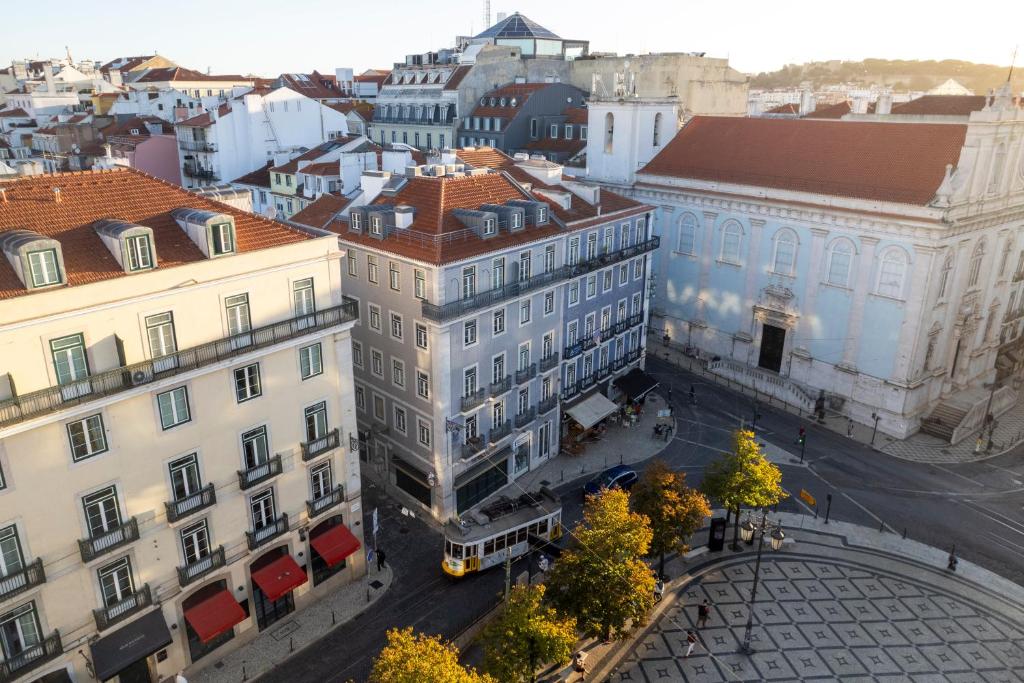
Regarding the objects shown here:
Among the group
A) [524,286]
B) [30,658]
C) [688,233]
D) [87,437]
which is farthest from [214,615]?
[688,233]

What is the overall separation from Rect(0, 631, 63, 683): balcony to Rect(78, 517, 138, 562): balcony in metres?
A: 3.09

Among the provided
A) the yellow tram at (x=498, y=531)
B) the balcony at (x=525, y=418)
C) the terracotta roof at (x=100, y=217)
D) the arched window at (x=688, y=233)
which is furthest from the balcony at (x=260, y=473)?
the arched window at (x=688, y=233)

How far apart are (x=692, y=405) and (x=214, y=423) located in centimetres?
3980

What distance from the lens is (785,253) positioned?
5966cm

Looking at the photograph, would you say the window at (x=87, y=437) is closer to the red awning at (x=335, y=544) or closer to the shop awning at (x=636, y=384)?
the red awning at (x=335, y=544)

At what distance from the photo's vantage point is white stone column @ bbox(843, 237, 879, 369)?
54.2m

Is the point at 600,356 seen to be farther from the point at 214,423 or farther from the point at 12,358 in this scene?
the point at 12,358

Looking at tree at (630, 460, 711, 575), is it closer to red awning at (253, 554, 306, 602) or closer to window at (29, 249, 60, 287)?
red awning at (253, 554, 306, 602)

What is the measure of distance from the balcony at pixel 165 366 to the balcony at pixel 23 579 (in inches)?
215

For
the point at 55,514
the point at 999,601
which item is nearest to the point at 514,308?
the point at 55,514

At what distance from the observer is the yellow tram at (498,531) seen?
36.8m

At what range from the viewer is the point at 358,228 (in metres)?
41.8

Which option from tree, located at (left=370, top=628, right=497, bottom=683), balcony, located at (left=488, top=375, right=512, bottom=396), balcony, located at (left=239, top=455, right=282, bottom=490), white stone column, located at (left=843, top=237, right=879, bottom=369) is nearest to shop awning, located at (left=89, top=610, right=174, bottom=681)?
balcony, located at (left=239, top=455, right=282, bottom=490)

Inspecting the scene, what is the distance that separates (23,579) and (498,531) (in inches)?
820
